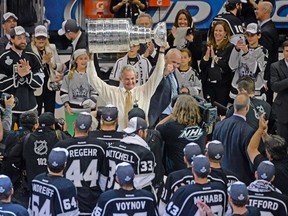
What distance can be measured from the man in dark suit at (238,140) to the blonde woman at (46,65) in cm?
404

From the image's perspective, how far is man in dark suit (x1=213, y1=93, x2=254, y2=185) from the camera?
38.0 ft

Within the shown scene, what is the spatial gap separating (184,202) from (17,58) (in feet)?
16.5

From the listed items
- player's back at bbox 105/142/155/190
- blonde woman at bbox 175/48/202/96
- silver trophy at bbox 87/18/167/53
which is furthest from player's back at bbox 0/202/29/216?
blonde woman at bbox 175/48/202/96

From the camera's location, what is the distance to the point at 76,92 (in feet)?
47.6

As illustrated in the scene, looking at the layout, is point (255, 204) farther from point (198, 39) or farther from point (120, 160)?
point (198, 39)

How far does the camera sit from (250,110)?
41.6 feet

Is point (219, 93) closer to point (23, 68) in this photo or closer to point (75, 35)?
point (75, 35)

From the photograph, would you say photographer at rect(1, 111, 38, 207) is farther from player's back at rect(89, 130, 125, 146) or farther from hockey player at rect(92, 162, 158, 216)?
hockey player at rect(92, 162, 158, 216)

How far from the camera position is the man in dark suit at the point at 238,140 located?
456 inches

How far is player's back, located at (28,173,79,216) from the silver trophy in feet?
8.47

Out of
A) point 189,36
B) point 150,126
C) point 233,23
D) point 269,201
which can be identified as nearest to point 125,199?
point 269,201

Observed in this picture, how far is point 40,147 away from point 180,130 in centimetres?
157

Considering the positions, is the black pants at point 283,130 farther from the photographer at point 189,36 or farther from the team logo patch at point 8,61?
the team logo patch at point 8,61

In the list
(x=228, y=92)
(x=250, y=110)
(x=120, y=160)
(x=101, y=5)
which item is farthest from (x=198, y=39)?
(x=120, y=160)
